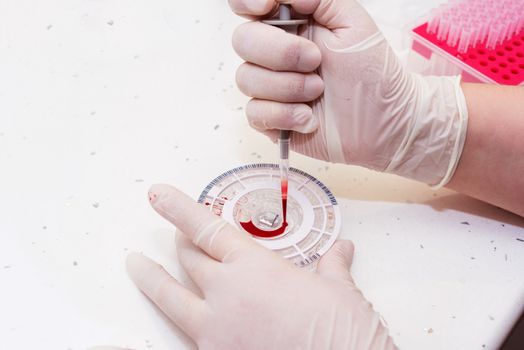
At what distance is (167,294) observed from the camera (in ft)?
2.19

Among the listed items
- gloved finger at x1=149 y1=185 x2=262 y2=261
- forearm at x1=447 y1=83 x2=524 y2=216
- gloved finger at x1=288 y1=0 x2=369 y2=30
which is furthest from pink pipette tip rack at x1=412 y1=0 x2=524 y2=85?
gloved finger at x1=149 y1=185 x2=262 y2=261

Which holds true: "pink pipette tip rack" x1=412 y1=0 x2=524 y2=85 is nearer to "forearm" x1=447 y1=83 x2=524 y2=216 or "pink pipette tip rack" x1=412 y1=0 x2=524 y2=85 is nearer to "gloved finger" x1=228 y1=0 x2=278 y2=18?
"forearm" x1=447 y1=83 x2=524 y2=216

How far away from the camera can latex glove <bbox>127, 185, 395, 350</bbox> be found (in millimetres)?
607

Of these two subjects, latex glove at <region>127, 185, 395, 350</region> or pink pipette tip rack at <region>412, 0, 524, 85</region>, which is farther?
pink pipette tip rack at <region>412, 0, 524, 85</region>

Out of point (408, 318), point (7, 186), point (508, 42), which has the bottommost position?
point (408, 318)

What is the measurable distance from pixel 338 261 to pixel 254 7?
35cm

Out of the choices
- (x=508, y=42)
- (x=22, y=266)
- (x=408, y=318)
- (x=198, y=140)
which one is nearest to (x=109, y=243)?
(x=22, y=266)

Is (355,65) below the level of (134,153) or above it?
above

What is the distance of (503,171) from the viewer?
2.68 ft

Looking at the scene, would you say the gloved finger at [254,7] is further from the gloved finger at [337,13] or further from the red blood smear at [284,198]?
the red blood smear at [284,198]

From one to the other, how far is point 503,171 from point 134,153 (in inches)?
23.3

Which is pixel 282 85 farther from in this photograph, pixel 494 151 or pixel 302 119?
pixel 494 151

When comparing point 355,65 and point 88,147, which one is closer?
point 355,65

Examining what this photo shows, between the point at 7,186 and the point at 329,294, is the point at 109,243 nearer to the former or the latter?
the point at 7,186
